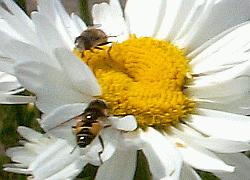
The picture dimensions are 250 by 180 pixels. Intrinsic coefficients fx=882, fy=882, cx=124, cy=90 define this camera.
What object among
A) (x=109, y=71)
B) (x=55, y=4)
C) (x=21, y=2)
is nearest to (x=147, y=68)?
(x=109, y=71)

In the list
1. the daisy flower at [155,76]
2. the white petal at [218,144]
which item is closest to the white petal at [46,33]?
the daisy flower at [155,76]

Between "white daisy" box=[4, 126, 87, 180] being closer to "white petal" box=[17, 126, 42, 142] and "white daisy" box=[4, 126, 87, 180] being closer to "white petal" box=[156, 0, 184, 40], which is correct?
"white petal" box=[17, 126, 42, 142]

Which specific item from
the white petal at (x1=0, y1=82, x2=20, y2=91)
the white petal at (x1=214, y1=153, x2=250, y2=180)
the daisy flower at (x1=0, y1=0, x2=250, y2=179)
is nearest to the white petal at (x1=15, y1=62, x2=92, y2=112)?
the daisy flower at (x1=0, y1=0, x2=250, y2=179)

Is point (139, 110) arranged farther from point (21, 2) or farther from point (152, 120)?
point (21, 2)

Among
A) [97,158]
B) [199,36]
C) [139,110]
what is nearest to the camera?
[97,158]

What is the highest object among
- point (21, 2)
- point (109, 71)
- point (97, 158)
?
point (21, 2)

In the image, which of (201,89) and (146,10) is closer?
(201,89)

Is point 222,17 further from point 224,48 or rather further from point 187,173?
point 187,173

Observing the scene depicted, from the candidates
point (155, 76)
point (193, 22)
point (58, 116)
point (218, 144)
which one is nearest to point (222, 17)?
point (193, 22)
